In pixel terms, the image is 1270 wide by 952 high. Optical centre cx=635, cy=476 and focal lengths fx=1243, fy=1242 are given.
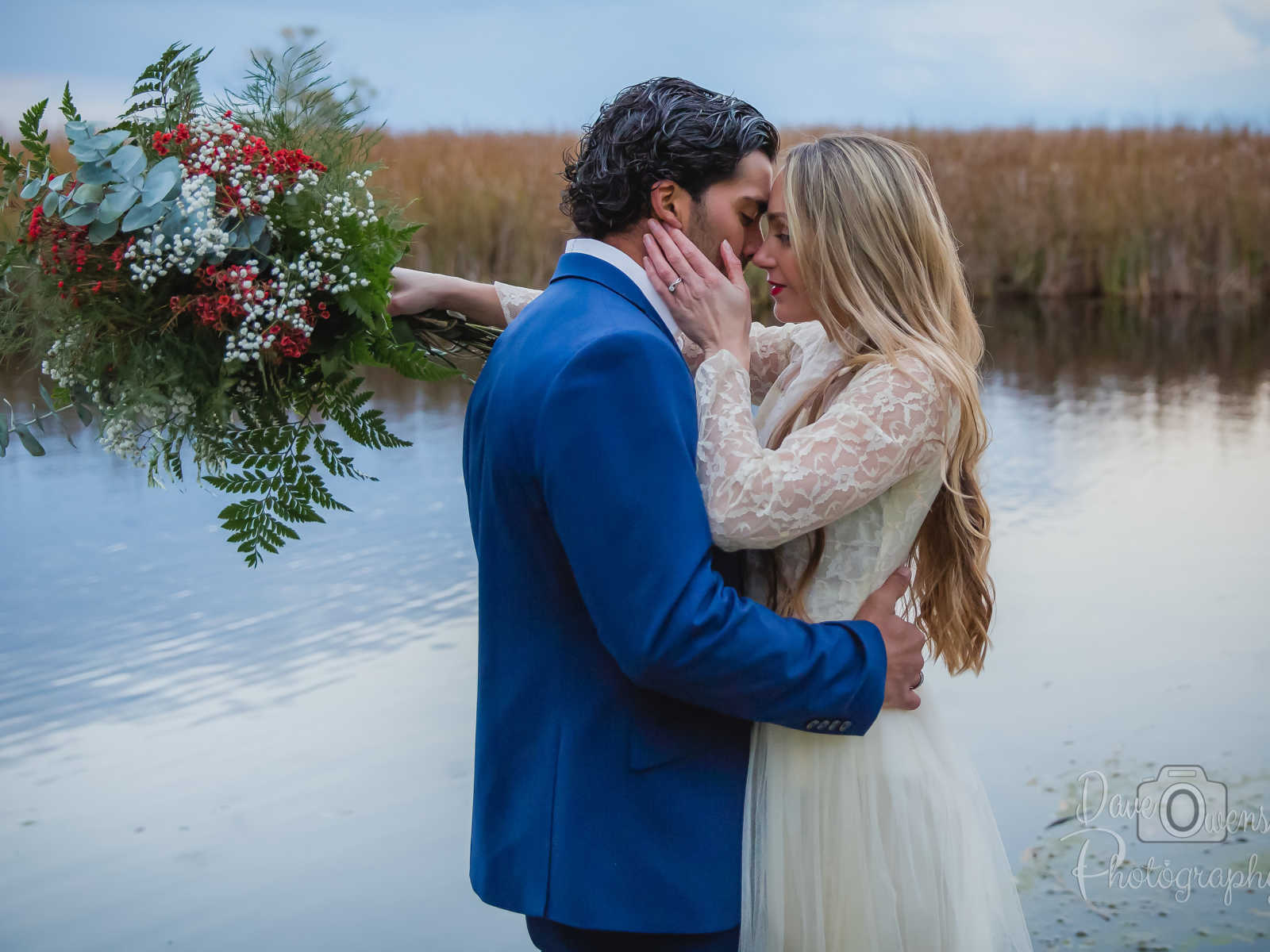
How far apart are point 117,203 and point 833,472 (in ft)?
3.23

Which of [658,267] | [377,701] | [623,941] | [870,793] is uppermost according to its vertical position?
[658,267]

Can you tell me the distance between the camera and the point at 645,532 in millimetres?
1402

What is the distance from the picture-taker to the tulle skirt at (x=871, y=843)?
5.68 ft

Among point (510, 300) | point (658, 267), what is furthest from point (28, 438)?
point (658, 267)

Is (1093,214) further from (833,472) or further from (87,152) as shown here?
(87,152)

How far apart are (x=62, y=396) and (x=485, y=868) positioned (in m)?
0.92

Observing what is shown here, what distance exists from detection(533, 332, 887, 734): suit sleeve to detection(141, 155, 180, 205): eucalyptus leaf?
0.61 meters

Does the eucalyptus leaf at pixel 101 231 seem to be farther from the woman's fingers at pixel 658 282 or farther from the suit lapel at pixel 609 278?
the woman's fingers at pixel 658 282

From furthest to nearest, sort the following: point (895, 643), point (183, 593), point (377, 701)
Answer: point (183, 593), point (377, 701), point (895, 643)

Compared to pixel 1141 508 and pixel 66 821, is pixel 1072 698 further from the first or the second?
pixel 66 821

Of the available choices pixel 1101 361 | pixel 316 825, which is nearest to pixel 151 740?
pixel 316 825

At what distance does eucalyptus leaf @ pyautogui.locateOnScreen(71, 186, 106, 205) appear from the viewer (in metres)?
1.62

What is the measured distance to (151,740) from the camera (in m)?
4.46

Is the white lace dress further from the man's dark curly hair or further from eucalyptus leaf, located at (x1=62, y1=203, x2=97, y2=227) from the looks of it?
eucalyptus leaf, located at (x1=62, y1=203, x2=97, y2=227)
